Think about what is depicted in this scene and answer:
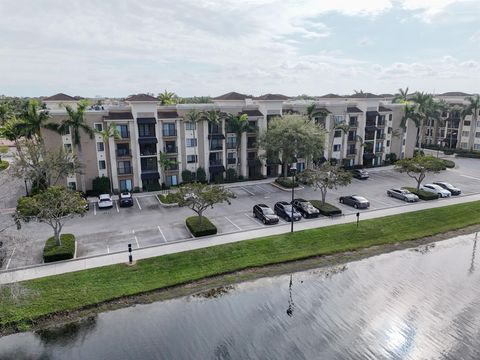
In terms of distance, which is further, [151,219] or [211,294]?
[151,219]

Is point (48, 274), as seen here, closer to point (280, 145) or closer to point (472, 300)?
point (472, 300)

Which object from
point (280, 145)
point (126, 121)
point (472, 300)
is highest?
point (126, 121)

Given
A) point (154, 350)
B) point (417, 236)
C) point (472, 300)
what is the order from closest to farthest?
point (154, 350), point (472, 300), point (417, 236)

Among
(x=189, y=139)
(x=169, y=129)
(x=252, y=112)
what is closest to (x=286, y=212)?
(x=189, y=139)

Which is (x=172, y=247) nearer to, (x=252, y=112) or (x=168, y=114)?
(x=168, y=114)

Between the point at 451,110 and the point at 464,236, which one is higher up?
the point at 451,110

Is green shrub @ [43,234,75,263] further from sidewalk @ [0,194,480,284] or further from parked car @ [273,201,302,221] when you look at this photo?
parked car @ [273,201,302,221]

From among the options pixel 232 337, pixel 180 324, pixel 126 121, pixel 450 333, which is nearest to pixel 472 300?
pixel 450 333
